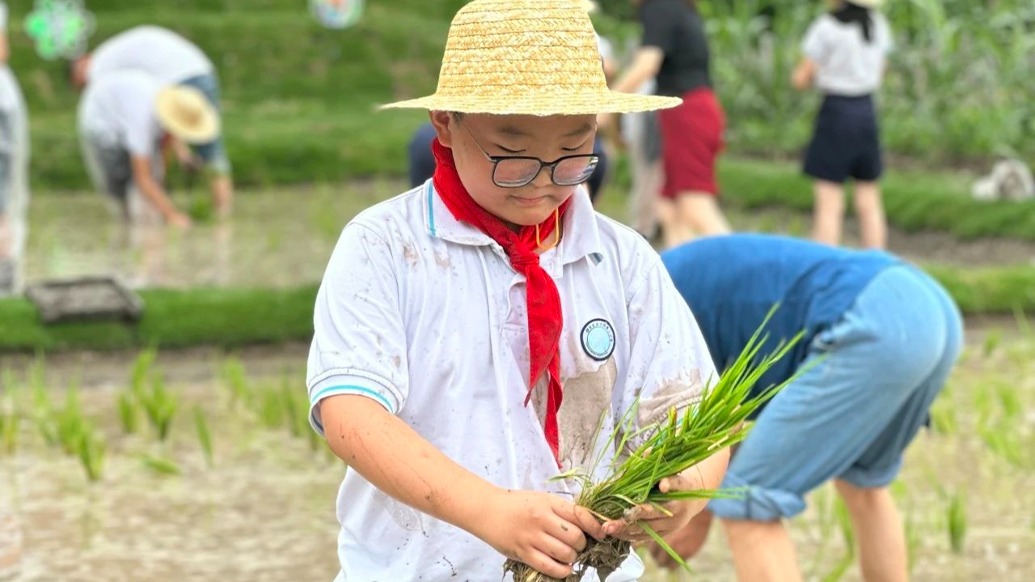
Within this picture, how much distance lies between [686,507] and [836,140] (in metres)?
6.42

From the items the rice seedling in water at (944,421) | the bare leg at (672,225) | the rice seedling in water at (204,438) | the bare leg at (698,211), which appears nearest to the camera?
the rice seedling in water at (204,438)

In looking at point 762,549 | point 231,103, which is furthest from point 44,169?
point 762,549

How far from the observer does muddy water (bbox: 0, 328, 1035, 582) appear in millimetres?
4441

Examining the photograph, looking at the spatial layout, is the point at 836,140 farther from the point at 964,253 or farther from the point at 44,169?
the point at 44,169

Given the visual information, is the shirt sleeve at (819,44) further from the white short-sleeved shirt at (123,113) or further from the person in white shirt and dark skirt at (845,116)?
the white short-sleeved shirt at (123,113)

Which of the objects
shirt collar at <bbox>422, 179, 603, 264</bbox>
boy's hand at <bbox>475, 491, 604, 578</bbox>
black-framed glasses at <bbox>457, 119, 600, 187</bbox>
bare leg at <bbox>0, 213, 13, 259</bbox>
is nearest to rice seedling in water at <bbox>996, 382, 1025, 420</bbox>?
shirt collar at <bbox>422, 179, 603, 264</bbox>

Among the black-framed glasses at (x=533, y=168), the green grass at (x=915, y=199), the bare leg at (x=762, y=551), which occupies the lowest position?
the green grass at (x=915, y=199)

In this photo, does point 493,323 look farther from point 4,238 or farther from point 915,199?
point 915,199

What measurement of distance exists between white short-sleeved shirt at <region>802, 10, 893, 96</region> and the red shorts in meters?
0.96

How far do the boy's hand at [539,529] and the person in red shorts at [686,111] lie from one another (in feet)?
18.3

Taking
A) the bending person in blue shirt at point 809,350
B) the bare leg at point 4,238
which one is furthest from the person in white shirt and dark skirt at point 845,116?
the bending person in blue shirt at point 809,350

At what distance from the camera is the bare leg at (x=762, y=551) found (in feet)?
11.2

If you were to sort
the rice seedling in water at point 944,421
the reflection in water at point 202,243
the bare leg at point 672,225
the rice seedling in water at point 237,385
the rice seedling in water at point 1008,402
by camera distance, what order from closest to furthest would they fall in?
the rice seedling in water at point 1008,402 → the rice seedling in water at point 944,421 → the rice seedling in water at point 237,385 → the bare leg at point 672,225 → the reflection in water at point 202,243

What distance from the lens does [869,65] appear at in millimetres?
8586
